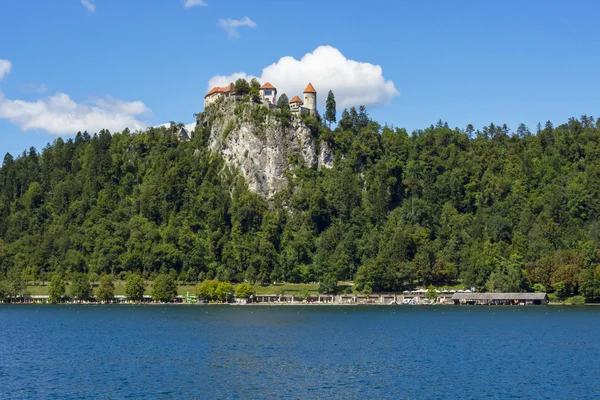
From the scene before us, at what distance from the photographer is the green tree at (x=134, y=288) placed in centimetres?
16612

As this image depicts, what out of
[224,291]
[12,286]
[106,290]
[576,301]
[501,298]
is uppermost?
[12,286]

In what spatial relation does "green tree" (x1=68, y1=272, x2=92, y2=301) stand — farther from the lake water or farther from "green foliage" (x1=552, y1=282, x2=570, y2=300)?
"green foliage" (x1=552, y1=282, x2=570, y2=300)

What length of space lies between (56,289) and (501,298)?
320ft

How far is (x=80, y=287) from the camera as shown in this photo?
168m

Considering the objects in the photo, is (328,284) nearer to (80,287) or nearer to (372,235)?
(372,235)

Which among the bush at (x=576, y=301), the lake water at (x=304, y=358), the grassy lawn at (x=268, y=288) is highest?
the grassy lawn at (x=268, y=288)

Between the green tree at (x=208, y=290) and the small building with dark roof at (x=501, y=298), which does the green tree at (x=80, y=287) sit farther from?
the small building with dark roof at (x=501, y=298)

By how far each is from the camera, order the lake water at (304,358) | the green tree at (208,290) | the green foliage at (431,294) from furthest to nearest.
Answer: the green tree at (208,290) → the green foliage at (431,294) → the lake water at (304,358)

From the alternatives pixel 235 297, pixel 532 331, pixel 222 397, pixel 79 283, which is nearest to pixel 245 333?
pixel 532 331

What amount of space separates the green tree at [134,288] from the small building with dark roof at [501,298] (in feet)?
224

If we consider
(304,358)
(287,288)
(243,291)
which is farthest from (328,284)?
(304,358)

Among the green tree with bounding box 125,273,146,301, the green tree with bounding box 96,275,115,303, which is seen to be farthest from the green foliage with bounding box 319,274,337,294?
the green tree with bounding box 96,275,115,303

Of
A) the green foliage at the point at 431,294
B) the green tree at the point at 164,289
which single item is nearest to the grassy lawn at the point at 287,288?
the green tree at the point at 164,289

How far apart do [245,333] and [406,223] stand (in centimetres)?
9929
